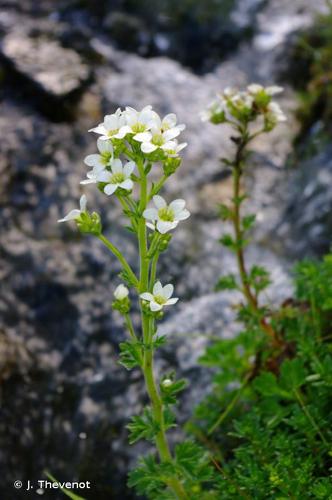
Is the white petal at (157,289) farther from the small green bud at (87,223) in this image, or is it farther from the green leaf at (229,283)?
the green leaf at (229,283)

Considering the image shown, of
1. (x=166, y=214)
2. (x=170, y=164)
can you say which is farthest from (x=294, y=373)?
(x=170, y=164)

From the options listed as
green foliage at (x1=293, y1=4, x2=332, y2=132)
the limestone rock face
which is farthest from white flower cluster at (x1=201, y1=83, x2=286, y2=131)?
the limestone rock face

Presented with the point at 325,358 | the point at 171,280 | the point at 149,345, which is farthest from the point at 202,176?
the point at 149,345

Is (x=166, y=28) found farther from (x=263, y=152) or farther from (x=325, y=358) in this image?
(x=325, y=358)

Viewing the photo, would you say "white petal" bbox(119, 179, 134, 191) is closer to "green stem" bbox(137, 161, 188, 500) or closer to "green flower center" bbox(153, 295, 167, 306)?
"green stem" bbox(137, 161, 188, 500)

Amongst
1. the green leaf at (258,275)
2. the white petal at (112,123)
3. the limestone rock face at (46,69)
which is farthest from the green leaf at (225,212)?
the limestone rock face at (46,69)

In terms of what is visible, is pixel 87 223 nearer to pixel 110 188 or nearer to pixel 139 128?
pixel 110 188
